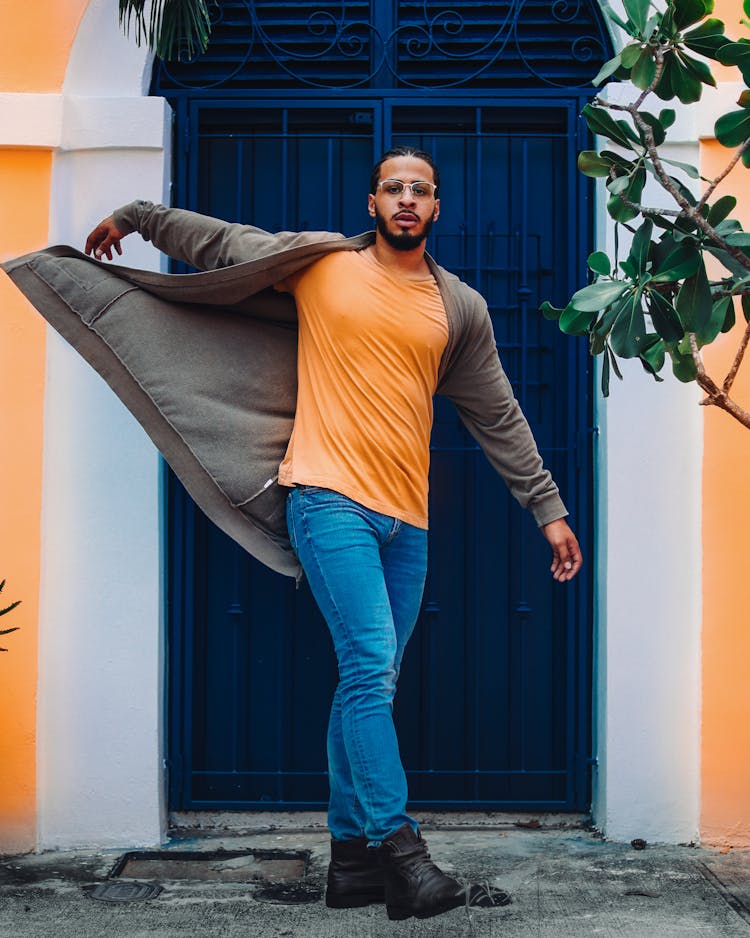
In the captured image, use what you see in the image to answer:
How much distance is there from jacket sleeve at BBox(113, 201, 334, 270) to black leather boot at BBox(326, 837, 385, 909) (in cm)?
177

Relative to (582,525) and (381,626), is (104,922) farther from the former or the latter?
(582,525)

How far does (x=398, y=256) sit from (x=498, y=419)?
619mm

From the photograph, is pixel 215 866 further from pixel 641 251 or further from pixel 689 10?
pixel 689 10

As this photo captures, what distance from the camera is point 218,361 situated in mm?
3801

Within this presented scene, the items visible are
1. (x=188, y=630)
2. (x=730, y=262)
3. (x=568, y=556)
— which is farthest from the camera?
(x=188, y=630)

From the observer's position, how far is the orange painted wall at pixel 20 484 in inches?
166

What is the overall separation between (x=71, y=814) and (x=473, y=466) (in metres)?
1.90

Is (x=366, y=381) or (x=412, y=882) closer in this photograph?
(x=412, y=882)

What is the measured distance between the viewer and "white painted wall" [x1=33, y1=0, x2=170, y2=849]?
4258 mm

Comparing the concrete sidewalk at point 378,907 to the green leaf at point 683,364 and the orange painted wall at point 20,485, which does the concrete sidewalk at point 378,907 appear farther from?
the green leaf at point 683,364

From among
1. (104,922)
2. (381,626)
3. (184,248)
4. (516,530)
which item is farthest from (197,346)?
(104,922)

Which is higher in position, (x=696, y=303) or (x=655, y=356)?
(x=696, y=303)

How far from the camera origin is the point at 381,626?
3.36 m

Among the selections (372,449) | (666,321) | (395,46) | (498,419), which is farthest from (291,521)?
(395,46)
